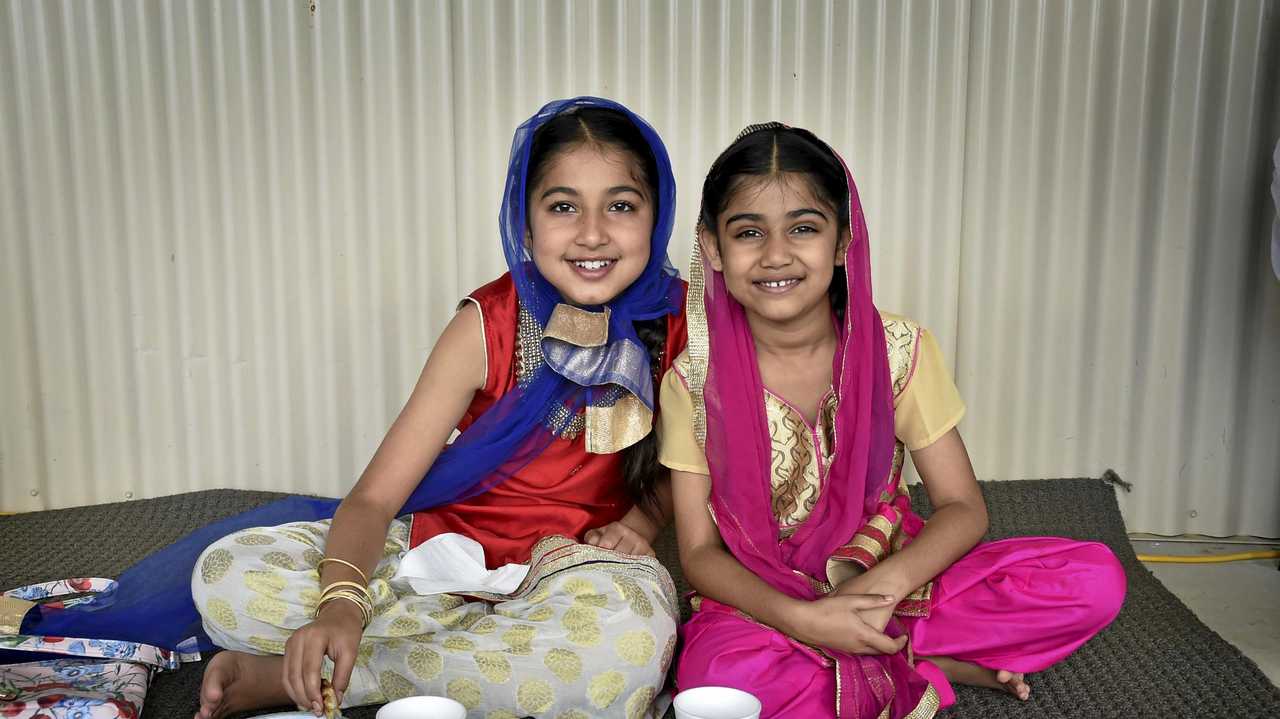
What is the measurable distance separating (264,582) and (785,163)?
41.0 inches

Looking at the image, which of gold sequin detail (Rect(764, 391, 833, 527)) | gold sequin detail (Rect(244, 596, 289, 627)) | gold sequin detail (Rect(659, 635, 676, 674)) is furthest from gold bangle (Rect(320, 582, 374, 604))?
gold sequin detail (Rect(764, 391, 833, 527))

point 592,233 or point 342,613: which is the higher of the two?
point 592,233

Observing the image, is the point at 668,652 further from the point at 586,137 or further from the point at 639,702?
the point at 586,137

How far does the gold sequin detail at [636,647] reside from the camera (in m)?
1.56

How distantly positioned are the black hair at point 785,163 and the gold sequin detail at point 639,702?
78 cm

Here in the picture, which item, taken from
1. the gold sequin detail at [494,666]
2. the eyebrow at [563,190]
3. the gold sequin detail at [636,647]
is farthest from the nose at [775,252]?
the gold sequin detail at [494,666]

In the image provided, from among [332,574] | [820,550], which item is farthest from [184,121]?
[820,550]

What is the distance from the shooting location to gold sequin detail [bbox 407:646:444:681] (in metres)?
1.57

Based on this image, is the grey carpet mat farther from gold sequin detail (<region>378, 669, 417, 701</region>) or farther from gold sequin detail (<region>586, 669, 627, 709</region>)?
gold sequin detail (<region>586, 669, 627, 709</region>)

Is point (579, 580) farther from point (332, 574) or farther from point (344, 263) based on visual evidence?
point (344, 263)

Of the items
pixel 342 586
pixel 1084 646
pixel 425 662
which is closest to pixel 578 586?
pixel 425 662

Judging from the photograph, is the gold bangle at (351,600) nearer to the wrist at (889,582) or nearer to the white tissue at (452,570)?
the white tissue at (452,570)

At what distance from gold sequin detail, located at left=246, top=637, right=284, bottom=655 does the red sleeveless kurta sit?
0.98ft

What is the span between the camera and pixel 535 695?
154cm
